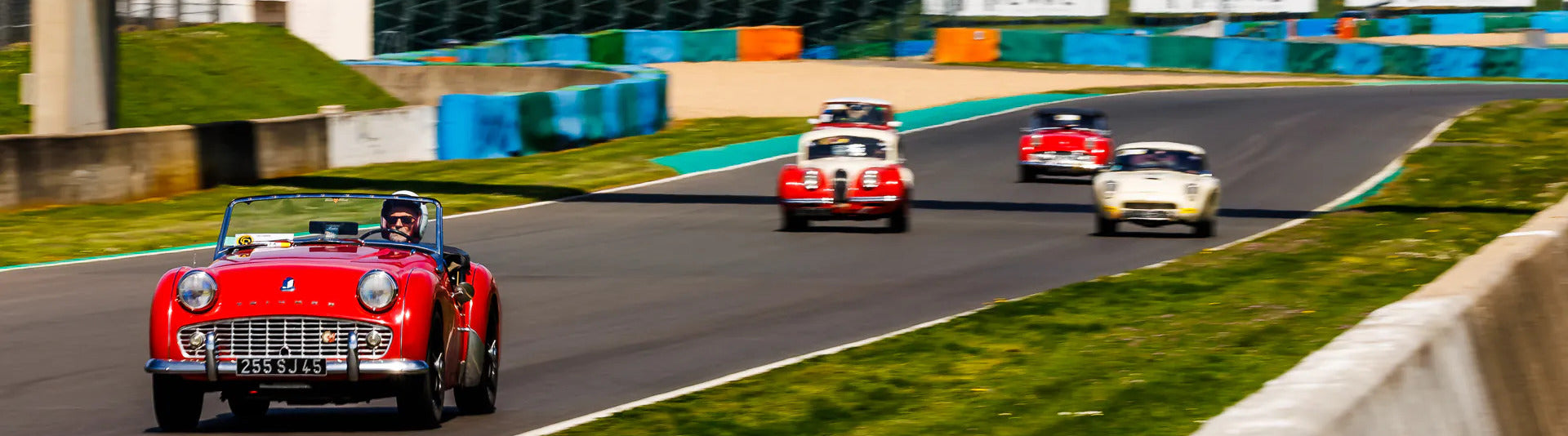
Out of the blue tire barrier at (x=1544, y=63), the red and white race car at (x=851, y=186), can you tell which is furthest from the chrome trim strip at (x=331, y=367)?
the blue tire barrier at (x=1544, y=63)

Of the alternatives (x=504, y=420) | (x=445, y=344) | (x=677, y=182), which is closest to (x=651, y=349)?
(x=504, y=420)

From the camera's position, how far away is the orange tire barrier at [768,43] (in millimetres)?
68000

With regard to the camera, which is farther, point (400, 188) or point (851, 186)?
point (400, 188)

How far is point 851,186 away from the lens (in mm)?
22516

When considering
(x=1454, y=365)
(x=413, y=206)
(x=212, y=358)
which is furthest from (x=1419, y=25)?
(x=1454, y=365)

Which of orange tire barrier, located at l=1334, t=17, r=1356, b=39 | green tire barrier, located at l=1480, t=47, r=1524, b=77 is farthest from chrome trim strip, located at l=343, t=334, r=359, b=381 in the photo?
orange tire barrier, located at l=1334, t=17, r=1356, b=39

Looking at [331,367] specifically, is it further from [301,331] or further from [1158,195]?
[1158,195]

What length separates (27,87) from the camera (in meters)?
26.5

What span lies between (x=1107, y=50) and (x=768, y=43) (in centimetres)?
1232

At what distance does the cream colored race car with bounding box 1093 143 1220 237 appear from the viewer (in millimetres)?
21922

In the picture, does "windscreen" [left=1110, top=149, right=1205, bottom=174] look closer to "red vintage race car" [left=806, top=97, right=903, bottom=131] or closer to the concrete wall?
"red vintage race car" [left=806, top=97, right=903, bottom=131]

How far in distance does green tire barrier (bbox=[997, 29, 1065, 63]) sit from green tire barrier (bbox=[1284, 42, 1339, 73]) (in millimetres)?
8263

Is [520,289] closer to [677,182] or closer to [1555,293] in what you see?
[1555,293]

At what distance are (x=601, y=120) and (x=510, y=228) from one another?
13.4 metres
